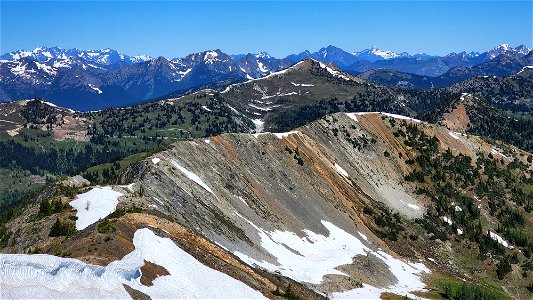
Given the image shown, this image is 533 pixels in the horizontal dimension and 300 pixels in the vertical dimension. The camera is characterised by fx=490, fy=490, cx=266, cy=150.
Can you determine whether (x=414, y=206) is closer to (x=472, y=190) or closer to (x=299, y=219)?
(x=472, y=190)

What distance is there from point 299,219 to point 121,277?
53581mm

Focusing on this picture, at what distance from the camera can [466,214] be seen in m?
114

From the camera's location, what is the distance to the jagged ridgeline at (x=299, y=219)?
45.1 meters

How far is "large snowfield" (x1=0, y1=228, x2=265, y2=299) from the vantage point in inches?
1312

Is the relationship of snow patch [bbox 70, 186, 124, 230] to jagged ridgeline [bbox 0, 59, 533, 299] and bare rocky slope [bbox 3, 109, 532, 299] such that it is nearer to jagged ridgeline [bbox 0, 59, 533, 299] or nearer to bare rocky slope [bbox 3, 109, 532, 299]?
jagged ridgeline [bbox 0, 59, 533, 299]

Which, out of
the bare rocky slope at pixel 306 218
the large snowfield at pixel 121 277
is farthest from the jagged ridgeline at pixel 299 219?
the bare rocky slope at pixel 306 218

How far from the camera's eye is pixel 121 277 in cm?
3781

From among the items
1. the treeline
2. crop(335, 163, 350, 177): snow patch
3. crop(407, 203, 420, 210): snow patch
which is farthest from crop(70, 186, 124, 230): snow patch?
crop(407, 203, 420, 210): snow patch

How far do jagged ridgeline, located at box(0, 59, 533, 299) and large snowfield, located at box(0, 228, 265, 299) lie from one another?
15 centimetres

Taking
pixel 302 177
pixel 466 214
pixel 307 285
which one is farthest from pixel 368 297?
pixel 466 214

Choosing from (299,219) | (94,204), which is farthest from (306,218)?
(94,204)

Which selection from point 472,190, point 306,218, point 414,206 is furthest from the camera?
point 472,190

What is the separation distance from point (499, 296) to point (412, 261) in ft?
49.6

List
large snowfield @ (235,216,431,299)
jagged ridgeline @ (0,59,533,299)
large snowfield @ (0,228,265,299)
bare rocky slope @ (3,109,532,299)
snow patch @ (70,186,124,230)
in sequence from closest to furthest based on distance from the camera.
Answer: large snowfield @ (0,228,265,299)
jagged ridgeline @ (0,59,533,299)
bare rocky slope @ (3,109,532,299)
snow patch @ (70,186,124,230)
large snowfield @ (235,216,431,299)
